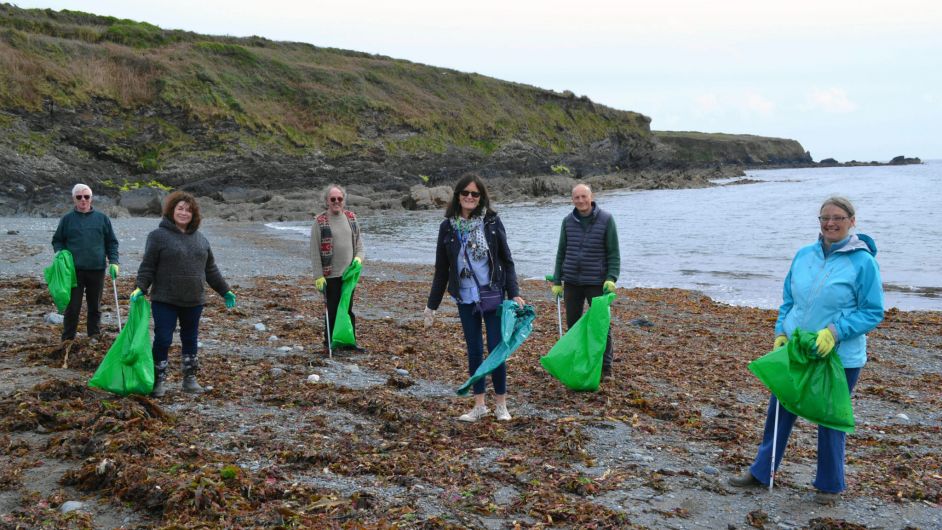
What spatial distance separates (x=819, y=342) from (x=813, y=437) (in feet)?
6.81

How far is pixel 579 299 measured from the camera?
755 cm

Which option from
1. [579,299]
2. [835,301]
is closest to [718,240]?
[579,299]

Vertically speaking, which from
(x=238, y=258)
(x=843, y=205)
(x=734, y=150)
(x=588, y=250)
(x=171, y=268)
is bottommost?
(x=238, y=258)

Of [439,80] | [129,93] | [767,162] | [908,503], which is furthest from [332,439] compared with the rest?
[767,162]

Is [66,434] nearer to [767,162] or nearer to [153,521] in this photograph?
[153,521]

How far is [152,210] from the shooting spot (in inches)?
1476

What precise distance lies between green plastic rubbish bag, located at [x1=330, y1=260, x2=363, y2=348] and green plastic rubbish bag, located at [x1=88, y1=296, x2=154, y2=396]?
7.97ft

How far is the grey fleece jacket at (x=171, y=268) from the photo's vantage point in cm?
633

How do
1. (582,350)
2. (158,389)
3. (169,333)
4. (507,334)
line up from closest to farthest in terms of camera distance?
(507,334)
(158,389)
(169,333)
(582,350)

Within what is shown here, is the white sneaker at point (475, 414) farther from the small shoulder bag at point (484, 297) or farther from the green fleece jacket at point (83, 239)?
the green fleece jacket at point (83, 239)

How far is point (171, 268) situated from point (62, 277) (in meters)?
2.23

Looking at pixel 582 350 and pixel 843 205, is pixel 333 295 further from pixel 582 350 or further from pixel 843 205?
pixel 843 205

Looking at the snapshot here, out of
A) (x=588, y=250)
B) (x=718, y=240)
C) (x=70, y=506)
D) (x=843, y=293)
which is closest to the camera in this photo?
(x=70, y=506)

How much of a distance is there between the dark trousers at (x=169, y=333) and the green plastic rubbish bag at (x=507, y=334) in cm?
240
